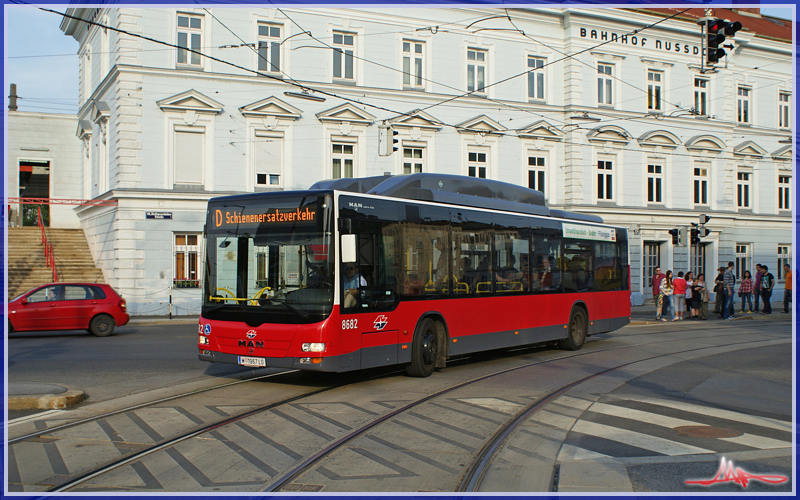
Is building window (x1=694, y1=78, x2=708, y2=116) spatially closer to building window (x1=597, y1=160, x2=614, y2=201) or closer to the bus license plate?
building window (x1=597, y1=160, x2=614, y2=201)

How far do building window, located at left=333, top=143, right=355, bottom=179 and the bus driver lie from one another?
66.1 ft

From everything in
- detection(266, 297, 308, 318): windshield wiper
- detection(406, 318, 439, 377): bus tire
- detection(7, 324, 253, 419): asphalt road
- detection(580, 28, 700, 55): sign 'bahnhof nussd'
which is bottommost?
detection(7, 324, 253, 419): asphalt road

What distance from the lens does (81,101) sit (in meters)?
34.6

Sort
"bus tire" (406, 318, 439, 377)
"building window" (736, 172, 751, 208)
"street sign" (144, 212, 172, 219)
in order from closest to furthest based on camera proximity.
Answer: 1. "bus tire" (406, 318, 439, 377)
2. "street sign" (144, 212, 172, 219)
3. "building window" (736, 172, 751, 208)

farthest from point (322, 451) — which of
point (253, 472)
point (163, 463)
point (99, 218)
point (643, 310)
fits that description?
point (643, 310)

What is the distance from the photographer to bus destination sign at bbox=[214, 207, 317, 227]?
985 cm

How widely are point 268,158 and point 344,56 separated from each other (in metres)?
5.49

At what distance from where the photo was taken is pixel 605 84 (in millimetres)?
35062

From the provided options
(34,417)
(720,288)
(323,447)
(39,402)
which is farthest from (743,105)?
(34,417)

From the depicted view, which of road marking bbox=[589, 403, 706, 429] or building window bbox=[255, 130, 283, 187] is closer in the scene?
road marking bbox=[589, 403, 706, 429]

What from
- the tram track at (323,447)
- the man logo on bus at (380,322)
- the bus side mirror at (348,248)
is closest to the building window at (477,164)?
the tram track at (323,447)

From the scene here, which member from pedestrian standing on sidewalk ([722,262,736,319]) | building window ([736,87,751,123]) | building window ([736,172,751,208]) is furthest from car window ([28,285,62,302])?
building window ([736,87,751,123])

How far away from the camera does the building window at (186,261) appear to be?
27250 mm

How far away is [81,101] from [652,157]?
2865 centimetres
